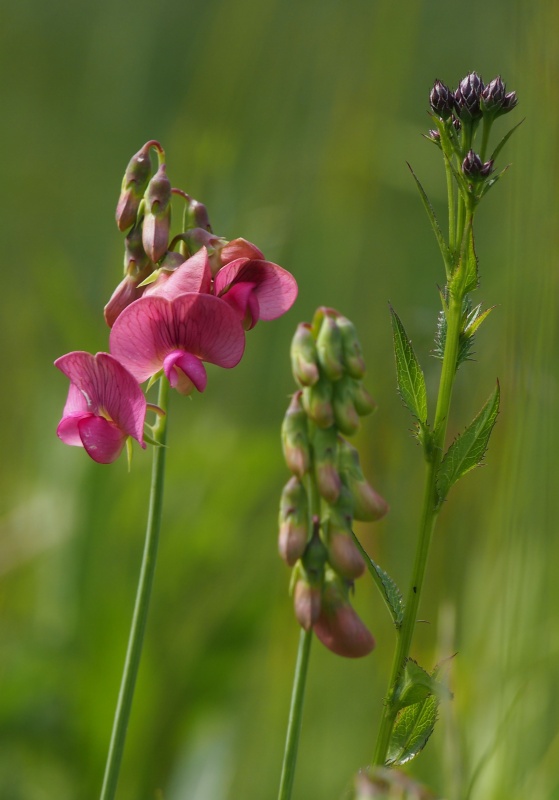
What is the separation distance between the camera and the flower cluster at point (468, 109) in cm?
62

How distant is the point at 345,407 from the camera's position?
2.54 feet

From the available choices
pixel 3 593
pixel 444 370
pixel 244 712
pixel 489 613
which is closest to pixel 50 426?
pixel 3 593

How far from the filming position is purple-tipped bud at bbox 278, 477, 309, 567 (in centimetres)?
79

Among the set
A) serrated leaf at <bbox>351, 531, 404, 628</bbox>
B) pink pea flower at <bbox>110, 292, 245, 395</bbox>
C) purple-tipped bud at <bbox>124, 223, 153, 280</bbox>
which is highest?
purple-tipped bud at <bbox>124, 223, 153, 280</bbox>

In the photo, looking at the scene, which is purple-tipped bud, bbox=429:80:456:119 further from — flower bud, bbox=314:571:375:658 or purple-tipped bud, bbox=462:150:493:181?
flower bud, bbox=314:571:375:658

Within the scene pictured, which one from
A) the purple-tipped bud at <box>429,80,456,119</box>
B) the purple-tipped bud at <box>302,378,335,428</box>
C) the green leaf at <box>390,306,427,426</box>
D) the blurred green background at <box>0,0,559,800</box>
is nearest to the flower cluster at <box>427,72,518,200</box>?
the purple-tipped bud at <box>429,80,456,119</box>

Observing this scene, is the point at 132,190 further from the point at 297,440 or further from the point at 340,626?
the point at 340,626

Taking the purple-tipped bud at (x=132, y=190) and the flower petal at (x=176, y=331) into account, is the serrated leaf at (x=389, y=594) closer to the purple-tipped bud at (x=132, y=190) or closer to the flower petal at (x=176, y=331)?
the flower petal at (x=176, y=331)

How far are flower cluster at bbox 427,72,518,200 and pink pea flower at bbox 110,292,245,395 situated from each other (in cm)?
18

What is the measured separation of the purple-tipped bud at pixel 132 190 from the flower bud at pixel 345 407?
22cm

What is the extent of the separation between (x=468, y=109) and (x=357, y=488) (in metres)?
0.29

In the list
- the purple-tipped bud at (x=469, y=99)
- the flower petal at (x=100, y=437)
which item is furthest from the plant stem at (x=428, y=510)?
the flower petal at (x=100, y=437)

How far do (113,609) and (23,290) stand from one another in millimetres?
1346

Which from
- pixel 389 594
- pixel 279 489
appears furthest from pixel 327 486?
pixel 279 489
